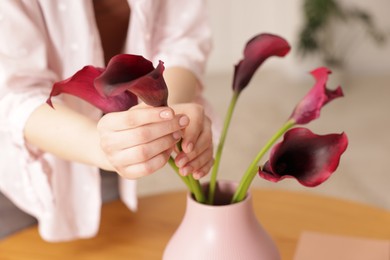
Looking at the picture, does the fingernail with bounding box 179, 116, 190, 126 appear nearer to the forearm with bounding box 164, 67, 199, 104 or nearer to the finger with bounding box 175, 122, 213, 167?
the finger with bounding box 175, 122, 213, 167

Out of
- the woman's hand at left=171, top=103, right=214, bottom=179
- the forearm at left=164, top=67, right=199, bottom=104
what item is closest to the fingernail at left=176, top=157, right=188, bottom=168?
the woman's hand at left=171, top=103, right=214, bottom=179

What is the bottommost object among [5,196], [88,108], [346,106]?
[346,106]

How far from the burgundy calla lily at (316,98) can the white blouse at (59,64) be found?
0.40 meters

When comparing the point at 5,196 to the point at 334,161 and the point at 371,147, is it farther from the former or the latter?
the point at 371,147

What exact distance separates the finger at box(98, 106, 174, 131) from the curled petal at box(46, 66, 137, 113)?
0.01 m

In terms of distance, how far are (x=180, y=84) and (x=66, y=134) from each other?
21 cm

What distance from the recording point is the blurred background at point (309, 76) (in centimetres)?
297

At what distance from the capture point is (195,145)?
2.39 ft

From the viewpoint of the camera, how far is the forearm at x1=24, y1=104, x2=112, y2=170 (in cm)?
81

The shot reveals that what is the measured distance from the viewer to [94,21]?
1.01 metres

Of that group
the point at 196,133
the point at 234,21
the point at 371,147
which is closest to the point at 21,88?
the point at 196,133

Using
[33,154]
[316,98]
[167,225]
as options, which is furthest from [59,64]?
[316,98]

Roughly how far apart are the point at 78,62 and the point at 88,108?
0.09m

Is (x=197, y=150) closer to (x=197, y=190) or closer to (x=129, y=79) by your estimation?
(x=197, y=190)
